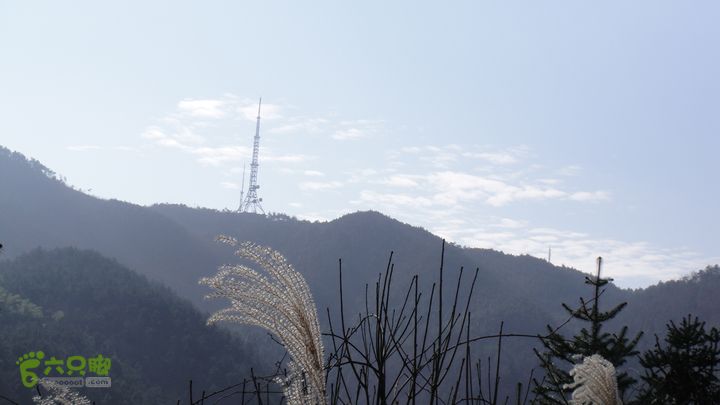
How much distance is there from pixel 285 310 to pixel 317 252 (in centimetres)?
14107

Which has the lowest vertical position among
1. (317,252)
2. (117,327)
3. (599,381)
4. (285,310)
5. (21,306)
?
(117,327)

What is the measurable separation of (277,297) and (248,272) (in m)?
0.11

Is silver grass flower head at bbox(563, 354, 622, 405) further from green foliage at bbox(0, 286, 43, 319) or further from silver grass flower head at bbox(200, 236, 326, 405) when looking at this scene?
green foliage at bbox(0, 286, 43, 319)

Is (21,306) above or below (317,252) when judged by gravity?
below

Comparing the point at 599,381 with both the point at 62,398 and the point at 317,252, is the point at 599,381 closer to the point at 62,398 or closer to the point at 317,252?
the point at 62,398

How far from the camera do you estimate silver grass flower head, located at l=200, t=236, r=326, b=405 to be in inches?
76.4

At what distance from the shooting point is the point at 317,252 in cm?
14262

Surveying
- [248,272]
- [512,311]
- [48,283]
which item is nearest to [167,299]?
[48,283]

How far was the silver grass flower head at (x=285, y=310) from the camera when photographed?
194 centimetres

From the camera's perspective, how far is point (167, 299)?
9725 cm

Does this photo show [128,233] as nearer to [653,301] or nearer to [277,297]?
[653,301]

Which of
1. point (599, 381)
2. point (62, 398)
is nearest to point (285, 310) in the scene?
point (62, 398)

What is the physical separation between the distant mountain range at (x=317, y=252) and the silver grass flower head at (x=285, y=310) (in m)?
112

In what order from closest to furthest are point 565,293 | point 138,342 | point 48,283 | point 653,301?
1. point 138,342
2. point 48,283
3. point 653,301
4. point 565,293
